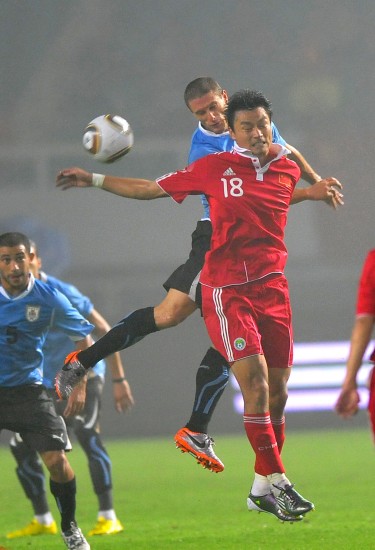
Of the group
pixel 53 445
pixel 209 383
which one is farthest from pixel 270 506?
pixel 53 445

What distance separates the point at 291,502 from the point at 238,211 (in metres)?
1.46

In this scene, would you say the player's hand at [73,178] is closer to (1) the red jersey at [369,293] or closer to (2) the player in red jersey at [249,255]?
(2) the player in red jersey at [249,255]

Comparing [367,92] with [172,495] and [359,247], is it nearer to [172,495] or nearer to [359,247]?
[359,247]

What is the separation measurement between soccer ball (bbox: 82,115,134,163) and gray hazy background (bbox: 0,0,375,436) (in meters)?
11.0

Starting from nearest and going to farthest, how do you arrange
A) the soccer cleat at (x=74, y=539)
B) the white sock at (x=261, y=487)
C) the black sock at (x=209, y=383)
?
the white sock at (x=261, y=487)
the black sock at (x=209, y=383)
the soccer cleat at (x=74, y=539)

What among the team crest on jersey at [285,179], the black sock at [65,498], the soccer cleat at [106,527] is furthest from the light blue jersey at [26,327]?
the soccer cleat at [106,527]

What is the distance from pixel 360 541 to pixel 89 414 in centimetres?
222

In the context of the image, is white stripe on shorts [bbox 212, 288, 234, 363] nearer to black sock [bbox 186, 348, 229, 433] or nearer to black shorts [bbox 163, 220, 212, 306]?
black shorts [bbox 163, 220, 212, 306]

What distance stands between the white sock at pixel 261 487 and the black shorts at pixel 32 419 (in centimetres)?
114

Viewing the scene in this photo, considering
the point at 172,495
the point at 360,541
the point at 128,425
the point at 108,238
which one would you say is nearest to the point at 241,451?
the point at 128,425

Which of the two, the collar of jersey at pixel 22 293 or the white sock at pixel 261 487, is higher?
the collar of jersey at pixel 22 293

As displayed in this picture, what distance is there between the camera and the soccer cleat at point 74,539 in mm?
6699

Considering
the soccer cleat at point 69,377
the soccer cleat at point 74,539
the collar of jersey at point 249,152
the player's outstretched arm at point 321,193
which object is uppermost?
the collar of jersey at point 249,152

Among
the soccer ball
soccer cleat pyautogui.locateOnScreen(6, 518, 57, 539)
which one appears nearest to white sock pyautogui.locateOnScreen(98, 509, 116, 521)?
soccer cleat pyautogui.locateOnScreen(6, 518, 57, 539)
